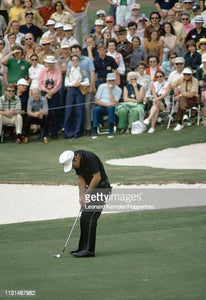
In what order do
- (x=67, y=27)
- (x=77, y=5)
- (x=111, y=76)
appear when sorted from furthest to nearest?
(x=77, y=5)
(x=67, y=27)
(x=111, y=76)

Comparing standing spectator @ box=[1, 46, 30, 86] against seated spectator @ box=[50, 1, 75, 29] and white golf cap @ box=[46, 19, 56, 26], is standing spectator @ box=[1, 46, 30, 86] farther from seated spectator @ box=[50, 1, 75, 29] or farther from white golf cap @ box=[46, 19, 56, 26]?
seated spectator @ box=[50, 1, 75, 29]

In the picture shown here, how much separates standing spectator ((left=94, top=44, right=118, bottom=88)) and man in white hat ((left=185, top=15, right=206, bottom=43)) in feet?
8.10

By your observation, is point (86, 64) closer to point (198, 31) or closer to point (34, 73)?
point (34, 73)

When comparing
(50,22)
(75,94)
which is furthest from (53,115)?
(50,22)

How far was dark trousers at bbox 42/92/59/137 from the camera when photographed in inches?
975

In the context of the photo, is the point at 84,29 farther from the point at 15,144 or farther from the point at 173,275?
the point at 173,275

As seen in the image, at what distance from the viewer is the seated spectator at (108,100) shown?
2425 cm

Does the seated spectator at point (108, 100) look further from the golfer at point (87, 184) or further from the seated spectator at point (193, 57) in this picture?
the golfer at point (87, 184)

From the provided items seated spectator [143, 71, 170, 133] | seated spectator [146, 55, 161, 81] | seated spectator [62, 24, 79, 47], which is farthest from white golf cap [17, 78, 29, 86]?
seated spectator [143, 71, 170, 133]

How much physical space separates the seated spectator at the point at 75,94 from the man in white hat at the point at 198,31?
11.0 feet

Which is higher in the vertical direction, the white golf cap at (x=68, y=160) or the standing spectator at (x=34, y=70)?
the white golf cap at (x=68, y=160)

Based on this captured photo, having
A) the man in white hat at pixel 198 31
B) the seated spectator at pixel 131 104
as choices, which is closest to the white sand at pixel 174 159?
the seated spectator at pixel 131 104

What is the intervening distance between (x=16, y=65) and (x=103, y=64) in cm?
243

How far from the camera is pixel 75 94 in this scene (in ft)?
81.1
